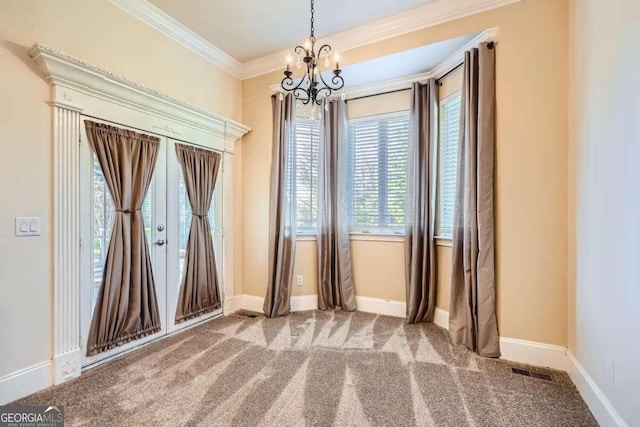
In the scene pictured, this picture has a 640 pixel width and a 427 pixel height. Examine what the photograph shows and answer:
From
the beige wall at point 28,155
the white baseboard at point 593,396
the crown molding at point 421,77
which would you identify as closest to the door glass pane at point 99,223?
the beige wall at point 28,155

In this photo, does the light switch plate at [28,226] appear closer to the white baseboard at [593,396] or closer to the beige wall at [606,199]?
the beige wall at [606,199]

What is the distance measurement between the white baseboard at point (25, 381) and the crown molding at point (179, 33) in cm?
296

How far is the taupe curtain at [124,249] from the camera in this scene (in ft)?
7.77

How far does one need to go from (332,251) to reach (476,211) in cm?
179

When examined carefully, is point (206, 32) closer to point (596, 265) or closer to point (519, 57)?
point (519, 57)

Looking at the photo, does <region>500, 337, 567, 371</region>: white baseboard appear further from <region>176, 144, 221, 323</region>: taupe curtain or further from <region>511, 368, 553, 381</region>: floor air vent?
<region>176, 144, 221, 323</region>: taupe curtain

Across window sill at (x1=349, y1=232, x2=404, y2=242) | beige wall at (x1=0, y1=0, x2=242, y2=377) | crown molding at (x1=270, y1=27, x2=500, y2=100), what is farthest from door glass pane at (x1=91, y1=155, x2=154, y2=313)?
window sill at (x1=349, y1=232, x2=404, y2=242)

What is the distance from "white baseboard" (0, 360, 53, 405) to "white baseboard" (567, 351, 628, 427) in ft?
11.7

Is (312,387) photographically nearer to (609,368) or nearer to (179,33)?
(609,368)

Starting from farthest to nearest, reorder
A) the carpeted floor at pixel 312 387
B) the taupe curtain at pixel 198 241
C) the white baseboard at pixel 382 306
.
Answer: the white baseboard at pixel 382 306, the taupe curtain at pixel 198 241, the carpeted floor at pixel 312 387

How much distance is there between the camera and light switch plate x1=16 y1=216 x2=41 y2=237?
1.94m

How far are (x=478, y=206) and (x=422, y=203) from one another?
31.7 inches

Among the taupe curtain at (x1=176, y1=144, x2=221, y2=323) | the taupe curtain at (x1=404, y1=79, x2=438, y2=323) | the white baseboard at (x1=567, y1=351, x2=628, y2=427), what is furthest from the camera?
the taupe curtain at (x1=404, y1=79, x2=438, y2=323)

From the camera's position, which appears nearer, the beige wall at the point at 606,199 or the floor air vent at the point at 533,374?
the beige wall at the point at 606,199
